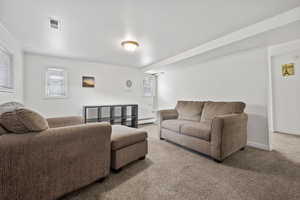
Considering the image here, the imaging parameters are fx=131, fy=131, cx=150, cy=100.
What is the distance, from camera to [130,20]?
2008 millimetres

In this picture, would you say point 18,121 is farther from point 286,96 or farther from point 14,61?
point 286,96

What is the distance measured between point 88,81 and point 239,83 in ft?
13.8

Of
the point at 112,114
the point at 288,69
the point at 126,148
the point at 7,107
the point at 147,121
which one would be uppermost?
the point at 288,69

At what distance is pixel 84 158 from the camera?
142 cm

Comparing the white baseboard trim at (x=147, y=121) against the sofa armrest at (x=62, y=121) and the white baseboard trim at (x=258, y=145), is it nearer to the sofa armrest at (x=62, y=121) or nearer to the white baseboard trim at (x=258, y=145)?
the sofa armrest at (x=62, y=121)

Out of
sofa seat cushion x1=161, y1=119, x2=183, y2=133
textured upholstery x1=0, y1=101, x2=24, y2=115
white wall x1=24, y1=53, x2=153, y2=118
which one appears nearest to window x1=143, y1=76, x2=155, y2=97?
white wall x1=24, y1=53, x2=153, y2=118

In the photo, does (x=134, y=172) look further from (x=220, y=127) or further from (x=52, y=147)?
(x=220, y=127)

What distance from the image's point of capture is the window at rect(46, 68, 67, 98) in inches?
145

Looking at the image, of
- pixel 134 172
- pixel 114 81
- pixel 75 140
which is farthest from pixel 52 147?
pixel 114 81

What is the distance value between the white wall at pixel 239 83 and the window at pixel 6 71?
422cm

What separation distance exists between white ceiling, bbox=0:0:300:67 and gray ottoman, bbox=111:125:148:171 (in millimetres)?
1751

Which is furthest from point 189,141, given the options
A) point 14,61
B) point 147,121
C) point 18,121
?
point 14,61

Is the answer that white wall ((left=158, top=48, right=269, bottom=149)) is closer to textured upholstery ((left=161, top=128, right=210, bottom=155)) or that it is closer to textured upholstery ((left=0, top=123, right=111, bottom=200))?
textured upholstery ((left=161, top=128, right=210, bottom=155))

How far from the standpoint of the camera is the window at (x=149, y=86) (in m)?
5.71
